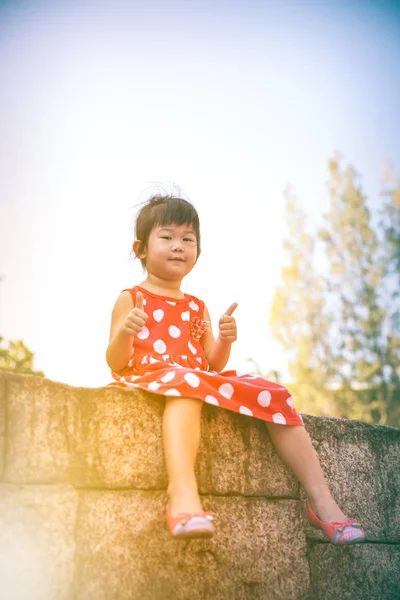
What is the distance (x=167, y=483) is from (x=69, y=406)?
459 millimetres

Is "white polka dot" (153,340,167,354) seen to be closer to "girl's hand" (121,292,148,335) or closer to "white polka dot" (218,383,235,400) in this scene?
"girl's hand" (121,292,148,335)

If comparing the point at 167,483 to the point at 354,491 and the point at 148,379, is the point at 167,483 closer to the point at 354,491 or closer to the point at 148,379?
the point at 148,379

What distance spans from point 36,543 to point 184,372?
0.78 metres

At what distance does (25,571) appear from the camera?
6.29 feet

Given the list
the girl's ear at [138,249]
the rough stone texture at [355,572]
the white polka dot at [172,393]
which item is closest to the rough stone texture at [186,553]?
the rough stone texture at [355,572]

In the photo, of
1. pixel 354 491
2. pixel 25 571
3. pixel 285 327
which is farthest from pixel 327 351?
pixel 25 571

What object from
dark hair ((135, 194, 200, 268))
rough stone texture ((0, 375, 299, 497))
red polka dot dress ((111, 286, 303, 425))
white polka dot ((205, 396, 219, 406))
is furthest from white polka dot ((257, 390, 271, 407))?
dark hair ((135, 194, 200, 268))

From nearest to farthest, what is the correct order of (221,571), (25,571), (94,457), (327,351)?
(25,571) → (94,457) → (221,571) → (327,351)

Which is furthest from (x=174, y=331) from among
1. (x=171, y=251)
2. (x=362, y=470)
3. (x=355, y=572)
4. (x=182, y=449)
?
(x=355, y=572)

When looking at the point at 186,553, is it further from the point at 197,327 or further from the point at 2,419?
the point at 197,327

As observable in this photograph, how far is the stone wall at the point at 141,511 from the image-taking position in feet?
6.54

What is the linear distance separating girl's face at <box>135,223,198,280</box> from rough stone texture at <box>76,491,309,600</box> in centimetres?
104

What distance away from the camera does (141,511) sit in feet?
7.28

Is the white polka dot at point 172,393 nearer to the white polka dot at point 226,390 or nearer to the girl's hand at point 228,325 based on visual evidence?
the white polka dot at point 226,390
